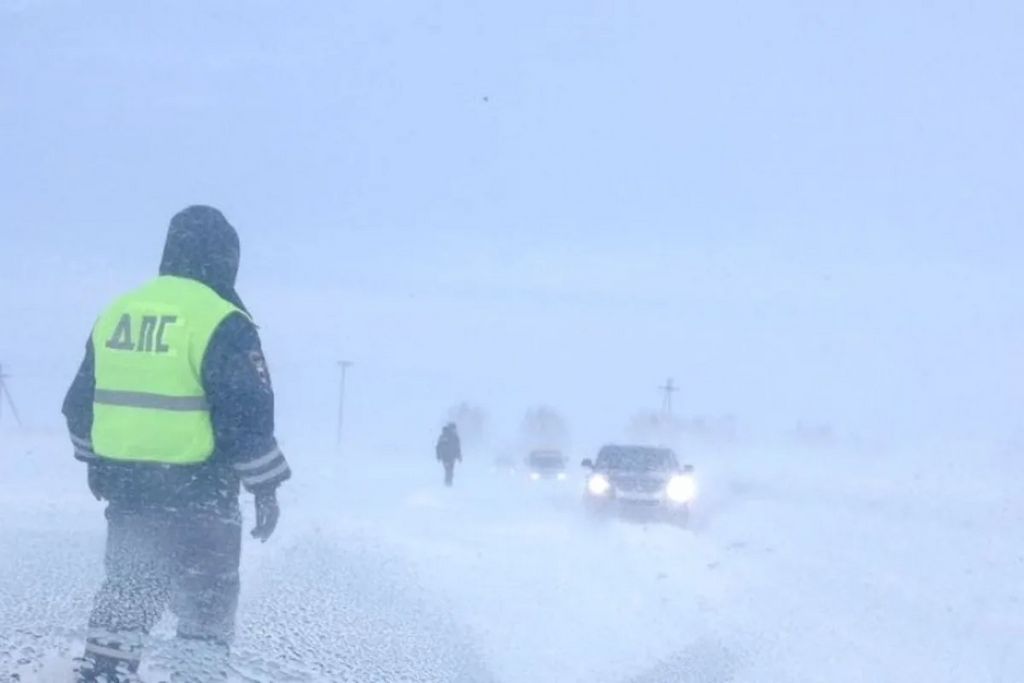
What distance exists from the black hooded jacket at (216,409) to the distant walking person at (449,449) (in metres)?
29.7

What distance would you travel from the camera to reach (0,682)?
552 cm

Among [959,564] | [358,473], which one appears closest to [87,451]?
[959,564]

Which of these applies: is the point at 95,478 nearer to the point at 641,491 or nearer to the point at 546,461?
the point at 641,491

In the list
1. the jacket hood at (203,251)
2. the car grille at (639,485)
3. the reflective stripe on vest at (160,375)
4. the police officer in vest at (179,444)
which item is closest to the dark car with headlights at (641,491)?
the car grille at (639,485)

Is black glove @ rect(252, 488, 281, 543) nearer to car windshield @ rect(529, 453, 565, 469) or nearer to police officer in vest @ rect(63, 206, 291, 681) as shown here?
police officer in vest @ rect(63, 206, 291, 681)

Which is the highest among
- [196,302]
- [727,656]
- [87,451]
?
[196,302]

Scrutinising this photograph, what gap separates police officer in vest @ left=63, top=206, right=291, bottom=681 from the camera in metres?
5.23

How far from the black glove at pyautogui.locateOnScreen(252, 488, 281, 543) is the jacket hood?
27.2 inches

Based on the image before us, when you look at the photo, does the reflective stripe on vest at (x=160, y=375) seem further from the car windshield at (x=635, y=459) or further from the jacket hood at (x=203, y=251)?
the car windshield at (x=635, y=459)

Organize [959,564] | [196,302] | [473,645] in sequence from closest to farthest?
1. [196,302]
2. [473,645]
3. [959,564]

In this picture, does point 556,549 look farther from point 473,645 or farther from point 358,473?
point 358,473

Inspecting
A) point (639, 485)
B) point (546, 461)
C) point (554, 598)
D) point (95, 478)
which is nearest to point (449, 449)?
point (639, 485)

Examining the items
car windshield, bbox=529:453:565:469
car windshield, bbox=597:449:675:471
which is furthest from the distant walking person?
car windshield, bbox=529:453:565:469

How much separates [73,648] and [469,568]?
645 cm
